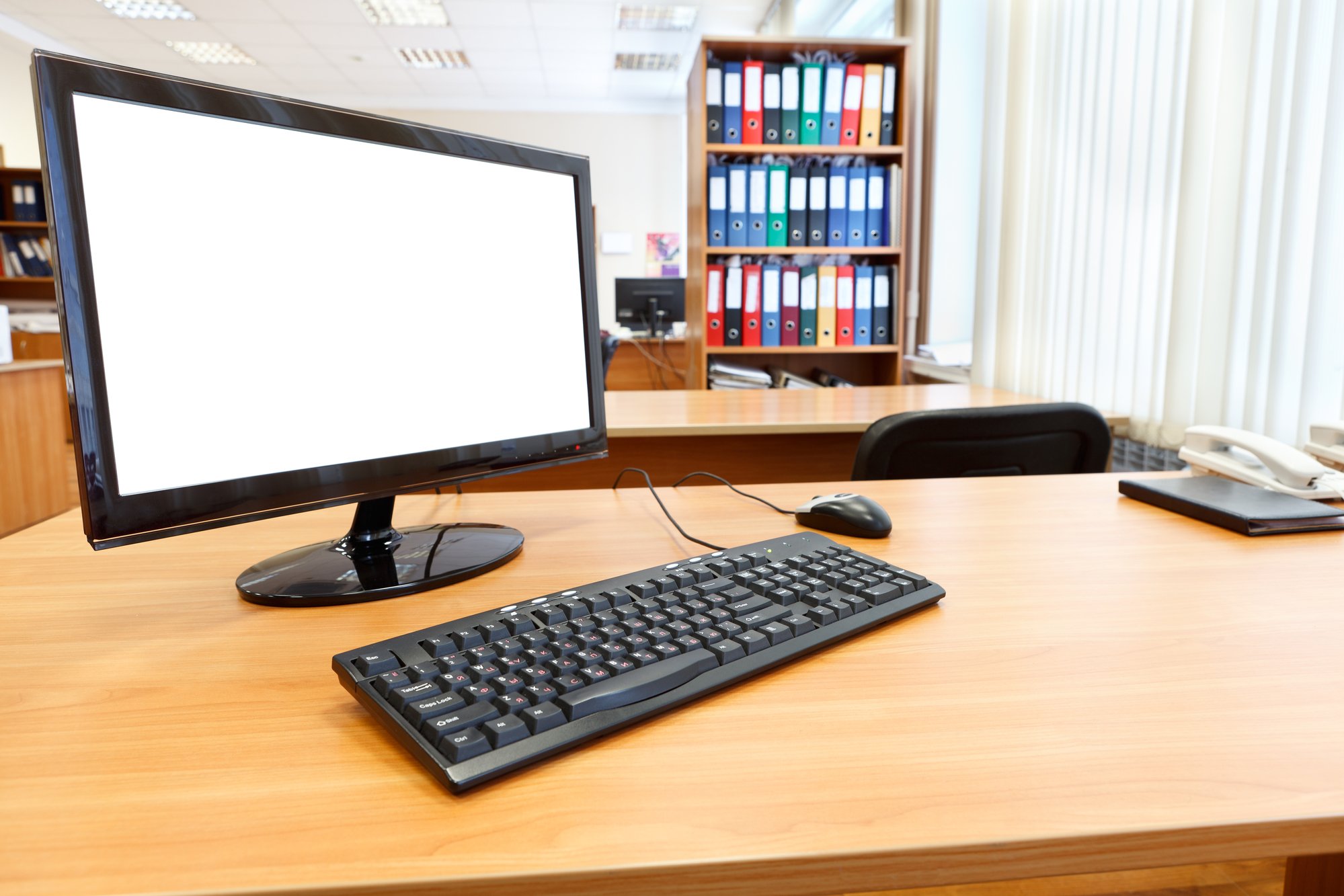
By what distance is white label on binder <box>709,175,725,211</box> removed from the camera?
2939 mm

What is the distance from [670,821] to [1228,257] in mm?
1742

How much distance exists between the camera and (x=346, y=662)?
1.57ft

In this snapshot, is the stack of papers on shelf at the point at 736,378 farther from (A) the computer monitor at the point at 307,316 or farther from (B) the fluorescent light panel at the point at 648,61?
(B) the fluorescent light panel at the point at 648,61

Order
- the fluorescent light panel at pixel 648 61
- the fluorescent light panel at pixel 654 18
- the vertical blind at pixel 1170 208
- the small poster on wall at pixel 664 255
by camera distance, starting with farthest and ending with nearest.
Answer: the small poster on wall at pixel 664 255, the fluorescent light panel at pixel 648 61, the fluorescent light panel at pixel 654 18, the vertical blind at pixel 1170 208

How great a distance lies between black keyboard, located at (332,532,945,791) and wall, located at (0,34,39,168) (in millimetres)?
6772

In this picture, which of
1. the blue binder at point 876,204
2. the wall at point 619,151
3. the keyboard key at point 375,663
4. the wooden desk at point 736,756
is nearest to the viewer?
the wooden desk at point 736,756

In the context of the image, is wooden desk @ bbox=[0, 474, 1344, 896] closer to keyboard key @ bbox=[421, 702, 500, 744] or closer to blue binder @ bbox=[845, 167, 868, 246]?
keyboard key @ bbox=[421, 702, 500, 744]

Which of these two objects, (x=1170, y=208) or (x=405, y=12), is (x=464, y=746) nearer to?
(x=1170, y=208)

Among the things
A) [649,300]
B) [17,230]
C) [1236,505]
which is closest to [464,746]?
[1236,505]

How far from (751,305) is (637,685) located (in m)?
2.67

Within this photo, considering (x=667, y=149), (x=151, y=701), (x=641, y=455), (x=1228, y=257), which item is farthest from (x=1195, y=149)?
(x=667, y=149)

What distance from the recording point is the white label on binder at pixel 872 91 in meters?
2.96

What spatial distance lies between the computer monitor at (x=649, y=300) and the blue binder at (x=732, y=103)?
1648 mm

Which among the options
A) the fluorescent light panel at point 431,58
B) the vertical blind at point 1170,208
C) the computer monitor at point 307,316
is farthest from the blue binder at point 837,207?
→ the fluorescent light panel at point 431,58
